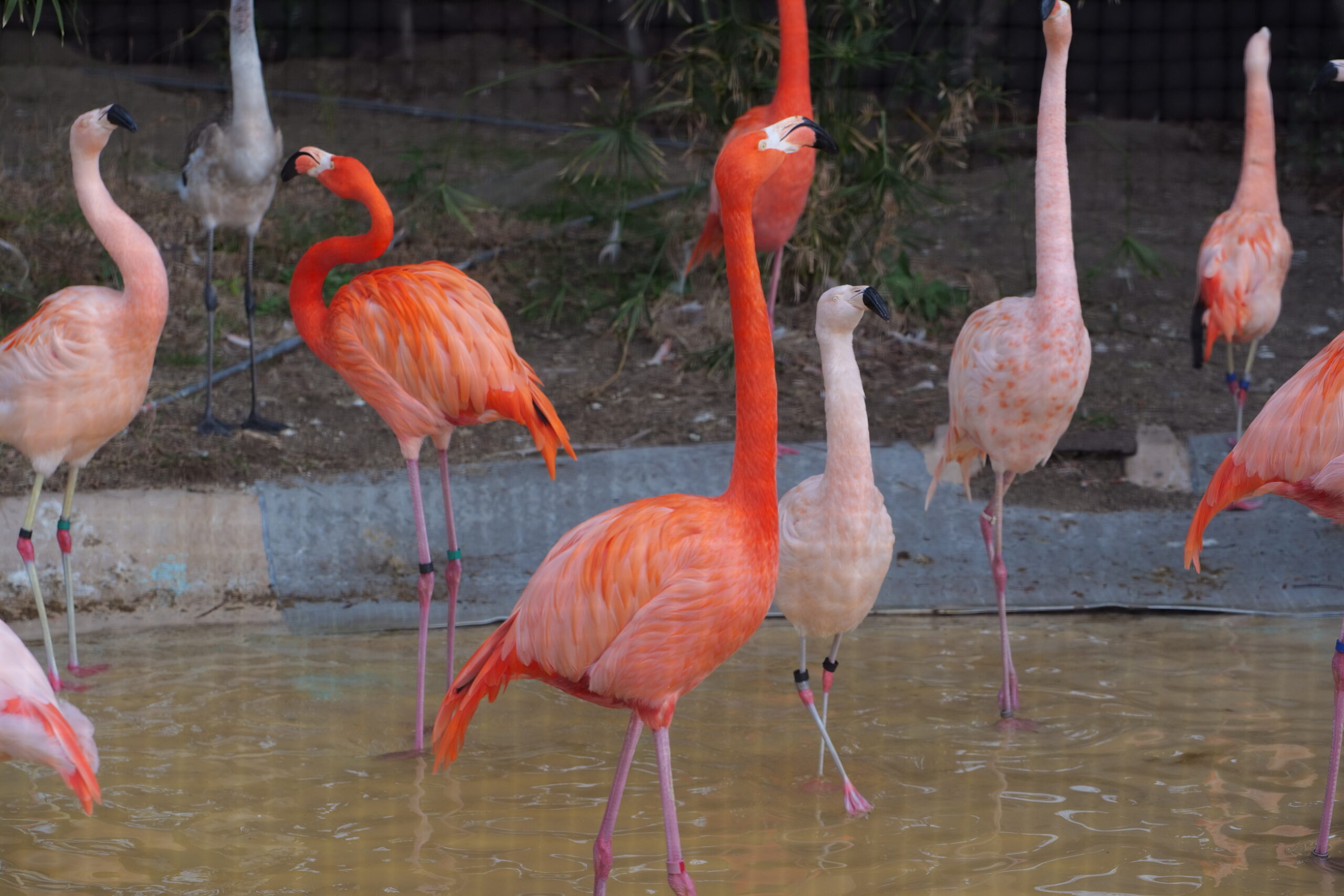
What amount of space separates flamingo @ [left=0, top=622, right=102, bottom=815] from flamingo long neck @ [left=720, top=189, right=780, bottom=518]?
117 centimetres

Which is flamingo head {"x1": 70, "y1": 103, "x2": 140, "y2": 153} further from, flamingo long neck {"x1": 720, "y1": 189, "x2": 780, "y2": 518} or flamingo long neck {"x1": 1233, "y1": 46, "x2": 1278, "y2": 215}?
flamingo long neck {"x1": 1233, "y1": 46, "x2": 1278, "y2": 215}

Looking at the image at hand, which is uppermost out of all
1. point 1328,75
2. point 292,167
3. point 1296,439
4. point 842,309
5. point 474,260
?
point 1328,75

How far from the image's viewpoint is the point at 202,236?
23.0 feet

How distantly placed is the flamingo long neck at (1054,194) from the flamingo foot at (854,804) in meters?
1.28

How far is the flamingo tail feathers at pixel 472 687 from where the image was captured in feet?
8.59

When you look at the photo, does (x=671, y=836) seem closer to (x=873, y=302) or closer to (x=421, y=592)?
(x=873, y=302)

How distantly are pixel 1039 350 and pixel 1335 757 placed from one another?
1.15m

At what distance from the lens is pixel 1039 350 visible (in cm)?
344

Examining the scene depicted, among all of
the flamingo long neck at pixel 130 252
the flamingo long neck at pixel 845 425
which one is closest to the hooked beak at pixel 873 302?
the flamingo long neck at pixel 845 425

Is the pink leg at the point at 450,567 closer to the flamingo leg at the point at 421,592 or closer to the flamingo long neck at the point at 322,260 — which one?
the flamingo leg at the point at 421,592

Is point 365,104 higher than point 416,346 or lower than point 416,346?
higher

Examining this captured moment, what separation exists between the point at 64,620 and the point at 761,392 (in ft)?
8.87

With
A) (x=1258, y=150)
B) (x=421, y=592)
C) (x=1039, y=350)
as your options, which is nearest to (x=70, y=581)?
(x=421, y=592)

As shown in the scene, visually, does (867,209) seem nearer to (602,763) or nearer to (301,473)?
(301,473)
